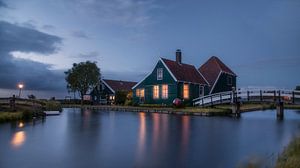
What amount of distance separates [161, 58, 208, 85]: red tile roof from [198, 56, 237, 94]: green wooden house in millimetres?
1781

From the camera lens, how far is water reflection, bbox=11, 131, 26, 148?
1227 centimetres

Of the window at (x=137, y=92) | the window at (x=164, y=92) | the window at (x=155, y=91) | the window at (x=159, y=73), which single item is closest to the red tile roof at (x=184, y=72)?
the window at (x=159, y=73)

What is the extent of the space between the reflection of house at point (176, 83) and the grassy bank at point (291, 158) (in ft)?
101

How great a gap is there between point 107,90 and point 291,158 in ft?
176

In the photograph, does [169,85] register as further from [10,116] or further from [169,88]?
[10,116]

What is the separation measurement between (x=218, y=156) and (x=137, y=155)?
2788 mm

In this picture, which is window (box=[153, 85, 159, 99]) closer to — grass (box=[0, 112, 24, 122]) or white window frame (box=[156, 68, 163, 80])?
white window frame (box=[156, 68, 163, 80])

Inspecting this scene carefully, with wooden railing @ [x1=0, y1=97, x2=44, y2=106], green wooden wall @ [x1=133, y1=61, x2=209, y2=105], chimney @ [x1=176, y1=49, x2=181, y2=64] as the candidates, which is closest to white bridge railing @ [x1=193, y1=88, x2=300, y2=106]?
green wooden wall @ [x1=133, y1=61, x2=209, y2=105]

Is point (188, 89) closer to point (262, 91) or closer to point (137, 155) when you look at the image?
point (262, 91)

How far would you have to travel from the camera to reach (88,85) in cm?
6850

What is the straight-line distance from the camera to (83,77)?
67688mm

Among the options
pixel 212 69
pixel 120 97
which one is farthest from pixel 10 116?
pixel 212 69

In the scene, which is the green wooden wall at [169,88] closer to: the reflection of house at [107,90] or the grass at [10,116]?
the reflection of house at [107,90]

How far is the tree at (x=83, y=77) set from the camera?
222ft
